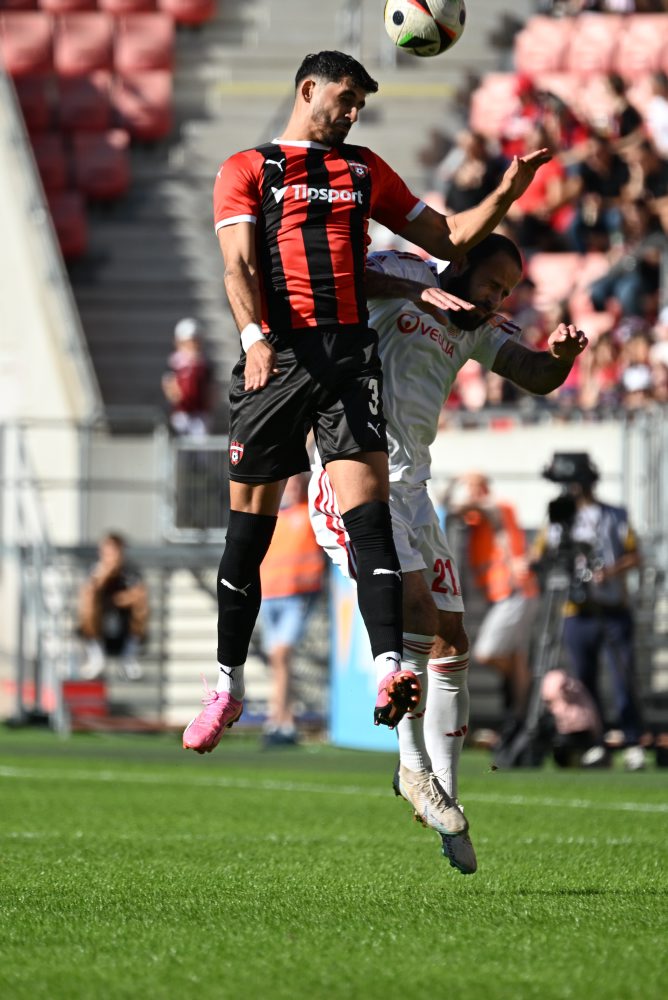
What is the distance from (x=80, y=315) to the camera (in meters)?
21.6

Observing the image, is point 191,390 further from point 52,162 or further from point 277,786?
point 277,786

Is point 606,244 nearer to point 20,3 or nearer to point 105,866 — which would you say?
point 20,3

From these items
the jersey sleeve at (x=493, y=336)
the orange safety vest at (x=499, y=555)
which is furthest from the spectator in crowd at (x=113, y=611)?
the jersey sleeve at (x=493, y=336)

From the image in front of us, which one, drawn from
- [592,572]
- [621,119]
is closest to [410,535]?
[592,572]

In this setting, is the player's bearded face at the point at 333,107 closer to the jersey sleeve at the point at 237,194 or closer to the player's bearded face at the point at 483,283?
the jersey sleeve at the point at 237,194

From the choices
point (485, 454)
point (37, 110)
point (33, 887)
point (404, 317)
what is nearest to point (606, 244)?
point (485, 454)

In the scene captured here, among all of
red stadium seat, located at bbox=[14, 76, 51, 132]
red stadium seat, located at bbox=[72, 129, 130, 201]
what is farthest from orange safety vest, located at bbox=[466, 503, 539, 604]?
red stadium seat, located at bbox=[14, 76, 51, 132]

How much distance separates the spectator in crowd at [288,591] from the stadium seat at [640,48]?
9.74 m

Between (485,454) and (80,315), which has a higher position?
(80,315)

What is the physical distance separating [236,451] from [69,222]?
52.1 feet

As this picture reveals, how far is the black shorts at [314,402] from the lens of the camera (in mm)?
6008

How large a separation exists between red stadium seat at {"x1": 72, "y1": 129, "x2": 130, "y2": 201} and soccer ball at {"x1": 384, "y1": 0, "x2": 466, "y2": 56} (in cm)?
1592

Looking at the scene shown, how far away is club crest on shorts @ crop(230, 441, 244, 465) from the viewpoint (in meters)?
6.14

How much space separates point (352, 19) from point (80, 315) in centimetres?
465
